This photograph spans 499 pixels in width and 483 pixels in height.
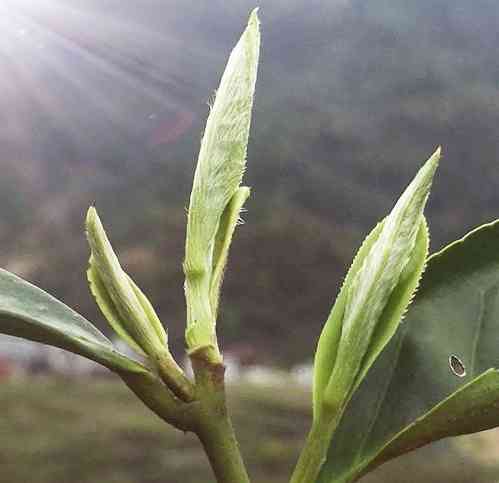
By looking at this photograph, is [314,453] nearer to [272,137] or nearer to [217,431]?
[217,431]

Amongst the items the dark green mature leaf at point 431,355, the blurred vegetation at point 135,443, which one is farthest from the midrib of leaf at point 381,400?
the blurred vegetation at point 135,443

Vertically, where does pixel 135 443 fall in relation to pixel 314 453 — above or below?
above

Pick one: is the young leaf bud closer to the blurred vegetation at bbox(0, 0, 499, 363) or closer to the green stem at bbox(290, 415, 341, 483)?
the green stem at bbox(290, 415, 341, 483)

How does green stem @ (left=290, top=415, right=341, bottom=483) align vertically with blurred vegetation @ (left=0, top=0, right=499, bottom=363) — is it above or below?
below

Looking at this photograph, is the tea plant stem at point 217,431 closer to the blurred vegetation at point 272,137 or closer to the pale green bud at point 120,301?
the pale green bud at point 120,301

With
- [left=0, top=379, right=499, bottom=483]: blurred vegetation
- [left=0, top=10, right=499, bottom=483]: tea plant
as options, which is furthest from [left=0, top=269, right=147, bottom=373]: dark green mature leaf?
[left=0, top=379, right=499, bottom=483]: blurred vegetation

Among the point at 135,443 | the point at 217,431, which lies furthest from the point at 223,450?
the point at 135,443
